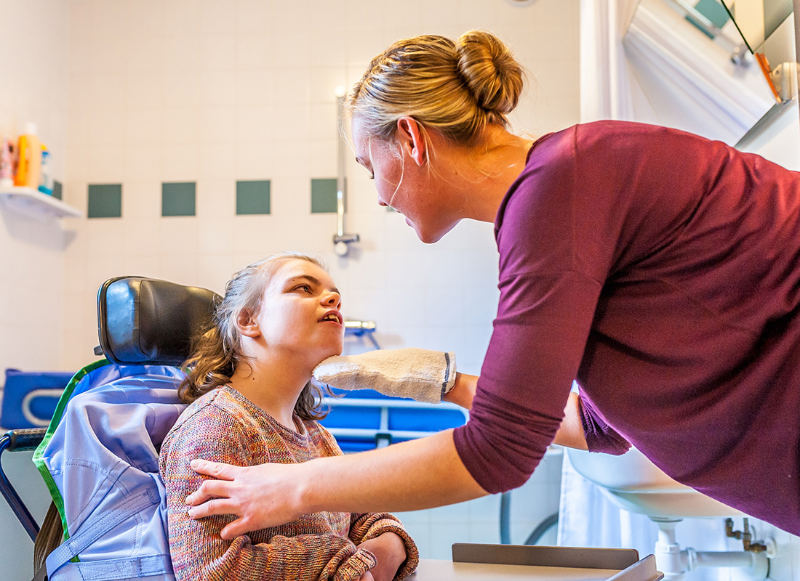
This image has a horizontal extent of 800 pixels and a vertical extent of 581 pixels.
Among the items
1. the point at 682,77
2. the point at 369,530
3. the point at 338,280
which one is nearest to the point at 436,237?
the point at 369,530

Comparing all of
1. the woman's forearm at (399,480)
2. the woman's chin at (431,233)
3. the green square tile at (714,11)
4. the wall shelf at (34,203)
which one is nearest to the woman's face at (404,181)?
the woman's chin at (431,233)

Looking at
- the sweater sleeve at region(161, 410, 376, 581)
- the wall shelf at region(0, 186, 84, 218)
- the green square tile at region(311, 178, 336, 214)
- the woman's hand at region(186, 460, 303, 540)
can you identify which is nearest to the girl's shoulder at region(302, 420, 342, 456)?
the sweater sleeve at region(161, 410, 376, 581)

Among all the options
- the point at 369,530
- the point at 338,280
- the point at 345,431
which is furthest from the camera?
the point at 338,280

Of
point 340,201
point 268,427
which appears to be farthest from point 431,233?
point 340,201

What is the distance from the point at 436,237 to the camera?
113cm

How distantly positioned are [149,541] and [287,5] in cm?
289

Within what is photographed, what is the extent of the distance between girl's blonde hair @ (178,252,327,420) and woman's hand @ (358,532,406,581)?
15.5 inches

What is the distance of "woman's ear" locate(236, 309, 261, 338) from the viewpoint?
1.49 meters

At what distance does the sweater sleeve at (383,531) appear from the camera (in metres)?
1.27

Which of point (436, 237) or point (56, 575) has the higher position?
point (436, 237)

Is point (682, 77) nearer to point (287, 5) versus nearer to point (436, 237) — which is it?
point (436, 237)

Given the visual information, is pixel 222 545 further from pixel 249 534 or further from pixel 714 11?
pixel 714 11

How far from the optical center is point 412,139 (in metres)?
0.99

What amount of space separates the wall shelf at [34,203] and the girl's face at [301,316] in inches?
71.4
